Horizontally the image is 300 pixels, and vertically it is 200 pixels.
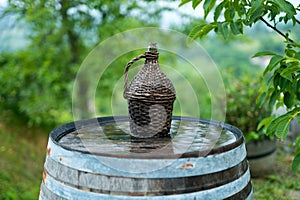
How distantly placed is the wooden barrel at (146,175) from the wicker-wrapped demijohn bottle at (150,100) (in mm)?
351

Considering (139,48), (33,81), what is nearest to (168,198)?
(139,48)

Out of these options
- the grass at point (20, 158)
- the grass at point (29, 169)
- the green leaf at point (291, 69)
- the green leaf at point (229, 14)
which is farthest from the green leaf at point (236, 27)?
the grass at point (20, 158)

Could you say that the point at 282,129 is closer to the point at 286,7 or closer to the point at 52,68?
the point at 286,7

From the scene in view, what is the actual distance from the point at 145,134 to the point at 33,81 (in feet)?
9.72

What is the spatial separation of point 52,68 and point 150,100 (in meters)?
2.71

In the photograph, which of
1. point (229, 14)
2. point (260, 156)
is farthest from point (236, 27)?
point (260, 156)

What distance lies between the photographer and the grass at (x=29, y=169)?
3180 mm

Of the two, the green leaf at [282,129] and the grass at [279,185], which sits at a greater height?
the green leaf at [282,129]

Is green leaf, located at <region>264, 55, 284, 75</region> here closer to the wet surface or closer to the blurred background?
the wet surface

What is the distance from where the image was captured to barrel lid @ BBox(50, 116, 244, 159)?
4.55 feet

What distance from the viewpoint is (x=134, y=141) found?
65.1 inches

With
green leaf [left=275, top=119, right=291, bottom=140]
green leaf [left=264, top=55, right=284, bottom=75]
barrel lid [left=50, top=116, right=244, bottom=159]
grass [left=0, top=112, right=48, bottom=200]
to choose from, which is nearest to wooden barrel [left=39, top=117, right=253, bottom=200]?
barrel lid [left=50, top=116, right=244, bottom=159]

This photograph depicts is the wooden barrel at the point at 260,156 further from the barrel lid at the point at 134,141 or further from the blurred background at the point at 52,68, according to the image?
the barrel lid at the point at 134,141

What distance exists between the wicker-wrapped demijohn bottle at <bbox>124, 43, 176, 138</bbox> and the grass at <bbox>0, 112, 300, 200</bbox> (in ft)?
5.69
